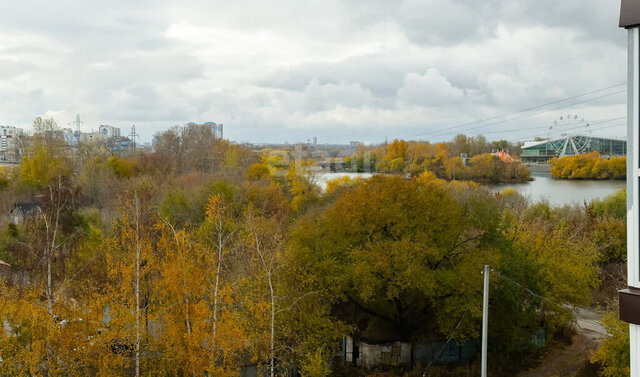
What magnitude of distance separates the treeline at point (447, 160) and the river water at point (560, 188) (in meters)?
1.20

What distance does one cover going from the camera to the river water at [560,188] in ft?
150

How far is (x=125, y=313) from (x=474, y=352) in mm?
12797

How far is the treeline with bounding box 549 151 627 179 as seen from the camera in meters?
45.3

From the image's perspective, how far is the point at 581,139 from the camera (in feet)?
Result: 165

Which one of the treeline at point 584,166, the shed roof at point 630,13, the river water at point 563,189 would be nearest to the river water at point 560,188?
the river water at point 563,189

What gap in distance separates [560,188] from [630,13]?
46.9 metres

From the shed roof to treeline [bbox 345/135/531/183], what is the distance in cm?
4595

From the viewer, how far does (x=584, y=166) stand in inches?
1932

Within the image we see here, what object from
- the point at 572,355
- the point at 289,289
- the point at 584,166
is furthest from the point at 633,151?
the point at 584,166

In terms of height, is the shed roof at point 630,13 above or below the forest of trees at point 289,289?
above

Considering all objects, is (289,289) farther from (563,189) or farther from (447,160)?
(447,160)

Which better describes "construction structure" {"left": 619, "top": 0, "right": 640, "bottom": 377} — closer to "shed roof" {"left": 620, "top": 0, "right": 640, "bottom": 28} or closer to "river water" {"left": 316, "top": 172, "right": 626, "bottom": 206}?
"shed roof" {"left": 620, "top": 0, "right": 640, "bottom": 28}

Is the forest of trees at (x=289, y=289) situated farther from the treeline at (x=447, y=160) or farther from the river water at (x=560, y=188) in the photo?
the treeline at (x=447, y=160)

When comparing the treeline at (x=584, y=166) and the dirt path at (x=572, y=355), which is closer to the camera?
the dirt path at (x=572, y=355)
